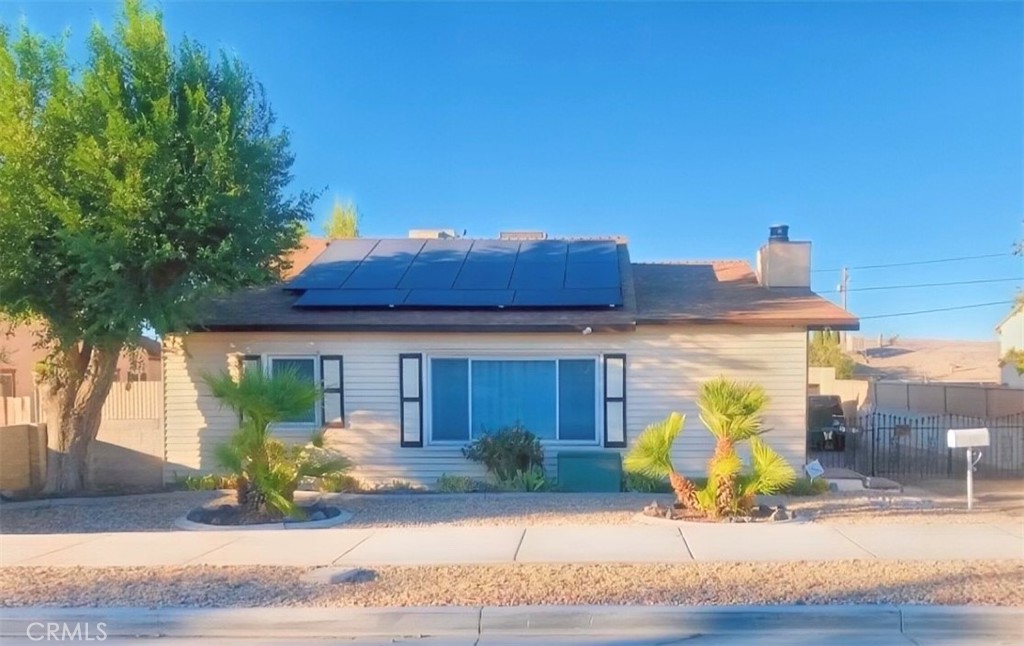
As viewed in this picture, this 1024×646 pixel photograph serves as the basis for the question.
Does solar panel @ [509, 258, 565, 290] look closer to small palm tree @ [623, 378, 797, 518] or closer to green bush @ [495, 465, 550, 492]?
green bush @ [495, 465, 550, 492]

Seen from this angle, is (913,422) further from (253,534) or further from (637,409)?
(253,534)

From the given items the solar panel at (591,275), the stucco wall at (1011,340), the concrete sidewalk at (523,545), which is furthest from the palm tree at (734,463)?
the stucco wall at (1011,340)

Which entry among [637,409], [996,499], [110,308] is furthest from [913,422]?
[110,308]

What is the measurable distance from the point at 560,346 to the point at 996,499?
22.9 feet

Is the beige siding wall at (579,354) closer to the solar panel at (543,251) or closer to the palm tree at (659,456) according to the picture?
the solar panel at (543,251)

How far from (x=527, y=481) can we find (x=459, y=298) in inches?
135

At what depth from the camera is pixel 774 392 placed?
1465 cm

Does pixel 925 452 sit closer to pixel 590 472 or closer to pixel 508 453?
pixel 590 472

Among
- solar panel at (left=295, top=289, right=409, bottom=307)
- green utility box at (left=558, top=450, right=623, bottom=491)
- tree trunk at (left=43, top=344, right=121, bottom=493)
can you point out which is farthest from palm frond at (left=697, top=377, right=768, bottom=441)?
tree trunk at (left=43, top=344, right=121, bottom=493)

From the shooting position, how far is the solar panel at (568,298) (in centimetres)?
1512

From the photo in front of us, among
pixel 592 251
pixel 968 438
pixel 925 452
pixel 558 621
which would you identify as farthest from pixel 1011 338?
pixel 558 621

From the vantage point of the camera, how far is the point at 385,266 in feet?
56.6

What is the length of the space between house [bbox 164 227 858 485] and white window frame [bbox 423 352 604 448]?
2cm

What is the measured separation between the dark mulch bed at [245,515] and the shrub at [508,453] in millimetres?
3093
